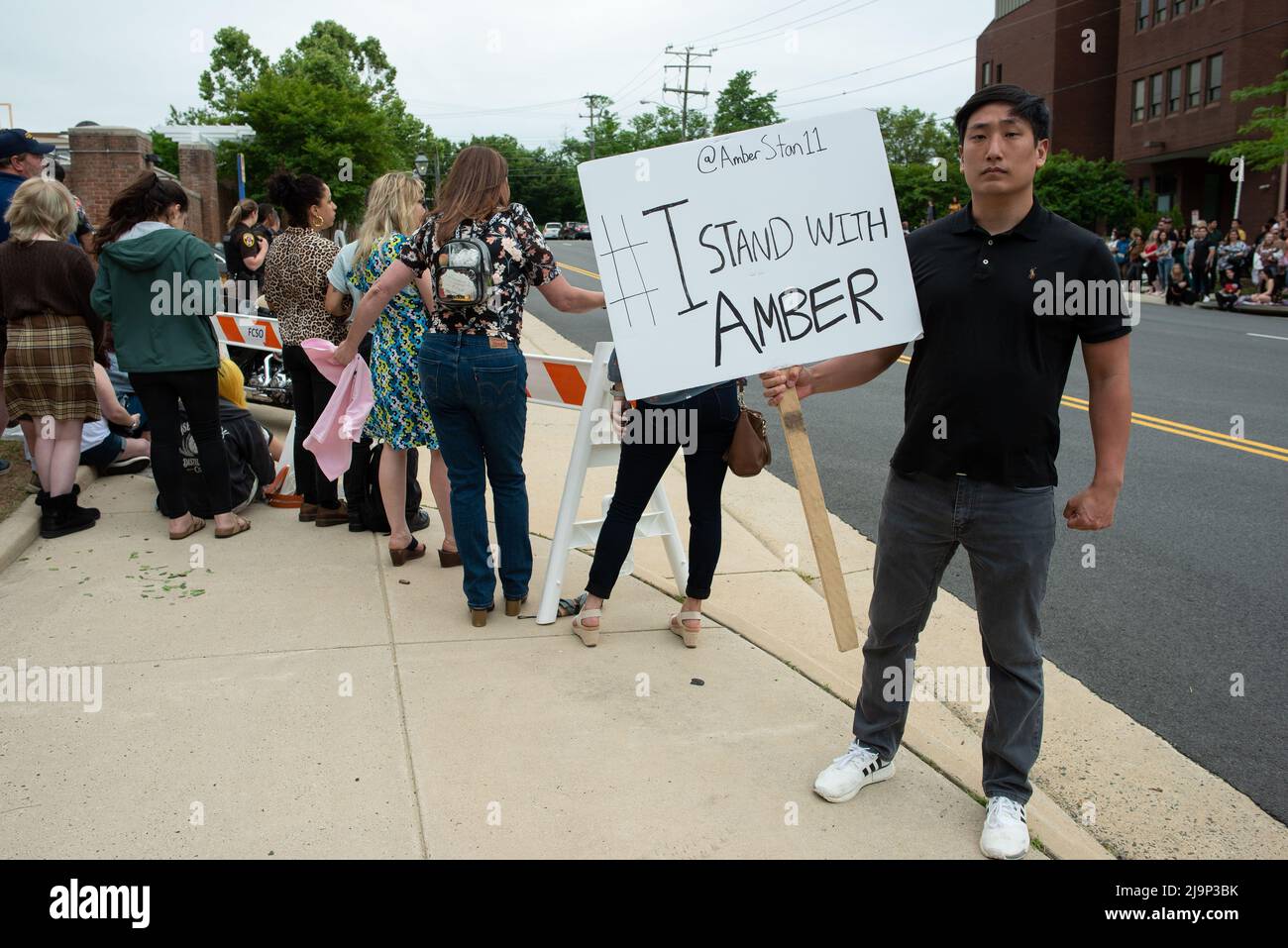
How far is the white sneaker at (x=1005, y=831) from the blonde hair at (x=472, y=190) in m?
3.00

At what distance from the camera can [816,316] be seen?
3.41 metres

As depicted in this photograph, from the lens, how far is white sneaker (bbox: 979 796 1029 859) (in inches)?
123

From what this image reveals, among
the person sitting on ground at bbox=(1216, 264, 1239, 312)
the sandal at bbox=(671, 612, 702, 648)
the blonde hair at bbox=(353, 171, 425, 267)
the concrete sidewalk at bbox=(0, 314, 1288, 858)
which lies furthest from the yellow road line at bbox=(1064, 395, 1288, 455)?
the person sitting on ground at bbox=(1216, 264, 1239, 312)

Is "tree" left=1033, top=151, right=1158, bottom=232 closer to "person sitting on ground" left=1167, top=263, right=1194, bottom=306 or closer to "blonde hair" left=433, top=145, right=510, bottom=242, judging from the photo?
"person sitting on ground" left=1167, top=263, right=1194, bottom=306

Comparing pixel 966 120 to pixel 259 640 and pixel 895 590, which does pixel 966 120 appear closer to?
pixel 895 590

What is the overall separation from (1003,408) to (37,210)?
5276 millimetres

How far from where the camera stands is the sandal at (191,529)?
593cm

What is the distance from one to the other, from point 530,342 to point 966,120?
1194 cm

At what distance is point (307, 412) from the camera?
20.7 feet

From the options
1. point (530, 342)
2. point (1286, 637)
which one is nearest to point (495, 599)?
point (1286, 637)

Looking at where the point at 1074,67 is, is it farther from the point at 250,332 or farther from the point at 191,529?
the point at 191,529

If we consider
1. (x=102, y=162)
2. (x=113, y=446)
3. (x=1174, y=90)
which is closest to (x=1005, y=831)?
(x=113, y=446)

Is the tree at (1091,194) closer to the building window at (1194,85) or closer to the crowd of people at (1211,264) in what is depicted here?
the building window at (1194,85)

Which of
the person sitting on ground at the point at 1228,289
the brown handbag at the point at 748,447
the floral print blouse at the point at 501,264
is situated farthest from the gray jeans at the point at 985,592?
the person sitting on ground at the point at 1228,289
